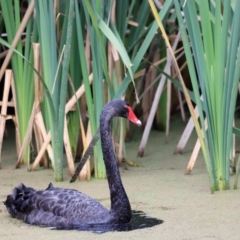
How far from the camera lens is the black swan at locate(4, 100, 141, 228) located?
346cm

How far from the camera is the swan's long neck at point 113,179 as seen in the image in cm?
347

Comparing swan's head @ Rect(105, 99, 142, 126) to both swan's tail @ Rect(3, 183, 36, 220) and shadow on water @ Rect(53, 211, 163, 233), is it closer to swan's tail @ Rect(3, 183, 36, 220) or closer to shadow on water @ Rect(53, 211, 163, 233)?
shadow on water @ Rect(53, 211, 163, 233)

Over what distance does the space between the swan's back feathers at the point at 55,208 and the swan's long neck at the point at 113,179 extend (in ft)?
0.18

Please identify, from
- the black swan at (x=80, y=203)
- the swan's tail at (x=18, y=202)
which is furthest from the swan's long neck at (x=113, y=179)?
the swan's tail at (x=18, y=202)

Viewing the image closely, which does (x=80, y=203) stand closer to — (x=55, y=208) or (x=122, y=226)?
(x=55, y=208)

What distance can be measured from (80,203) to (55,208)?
4.9 inches

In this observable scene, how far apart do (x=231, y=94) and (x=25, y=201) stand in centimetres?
112

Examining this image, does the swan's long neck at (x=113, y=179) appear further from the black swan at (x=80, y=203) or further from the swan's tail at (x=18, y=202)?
the swan's tail at (x=18, y=202)

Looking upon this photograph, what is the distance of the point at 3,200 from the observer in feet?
13.0

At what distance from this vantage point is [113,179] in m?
3.57

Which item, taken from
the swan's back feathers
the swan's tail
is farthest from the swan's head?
the swan's tail

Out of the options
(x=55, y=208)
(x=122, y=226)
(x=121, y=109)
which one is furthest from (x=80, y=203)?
(x=121, y=109)

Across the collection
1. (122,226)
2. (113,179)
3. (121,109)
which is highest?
(121,109)

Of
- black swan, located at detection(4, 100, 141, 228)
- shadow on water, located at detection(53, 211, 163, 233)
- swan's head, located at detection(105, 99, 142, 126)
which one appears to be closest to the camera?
shadow on water, located at detection(53, 211, 163, 233)
